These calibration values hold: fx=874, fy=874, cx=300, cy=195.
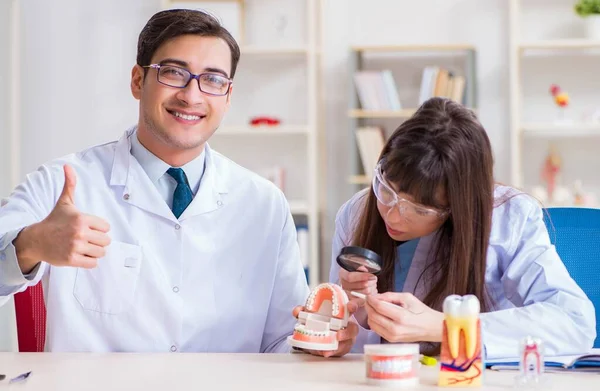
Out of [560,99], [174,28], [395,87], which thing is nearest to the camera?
[174,28]

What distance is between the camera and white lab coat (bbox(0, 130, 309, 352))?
6.77ft

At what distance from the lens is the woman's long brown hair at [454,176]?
1921 millimetres

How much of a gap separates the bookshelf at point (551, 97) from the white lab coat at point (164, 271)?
285cm

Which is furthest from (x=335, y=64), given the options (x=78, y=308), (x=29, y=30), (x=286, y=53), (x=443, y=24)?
(x=78, y=308)

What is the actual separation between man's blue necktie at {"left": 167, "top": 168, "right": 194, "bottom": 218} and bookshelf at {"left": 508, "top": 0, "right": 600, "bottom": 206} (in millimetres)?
2965

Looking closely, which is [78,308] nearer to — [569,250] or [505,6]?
[569,250]

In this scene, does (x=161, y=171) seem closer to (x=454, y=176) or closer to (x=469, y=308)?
(x=454, y=176)

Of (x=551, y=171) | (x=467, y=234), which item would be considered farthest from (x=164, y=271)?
(x=551, y=171)

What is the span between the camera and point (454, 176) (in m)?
1.92

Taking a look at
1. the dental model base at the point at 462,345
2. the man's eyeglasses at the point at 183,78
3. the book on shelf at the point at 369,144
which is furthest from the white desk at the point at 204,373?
the book on shelf at the point at 369,144

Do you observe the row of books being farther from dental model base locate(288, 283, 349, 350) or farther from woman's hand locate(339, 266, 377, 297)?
dental model base locate(288, 283, 349, 350)

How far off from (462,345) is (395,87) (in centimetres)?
361

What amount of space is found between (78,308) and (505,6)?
362 cm

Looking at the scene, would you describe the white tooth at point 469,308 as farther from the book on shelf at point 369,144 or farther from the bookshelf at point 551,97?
the bookshelf at point 551,97
